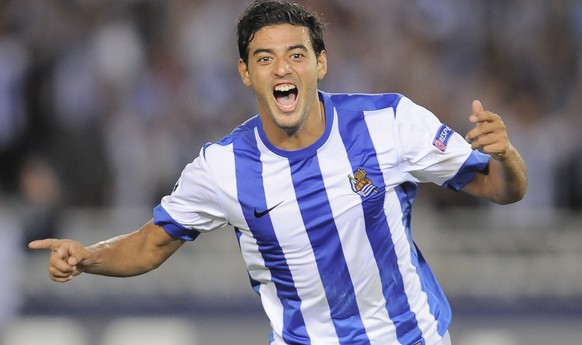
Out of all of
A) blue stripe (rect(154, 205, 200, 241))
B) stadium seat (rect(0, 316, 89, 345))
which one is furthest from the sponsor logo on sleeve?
stadium seat (rect(0, 316, 89, 345))

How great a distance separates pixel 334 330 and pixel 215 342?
3.32 m

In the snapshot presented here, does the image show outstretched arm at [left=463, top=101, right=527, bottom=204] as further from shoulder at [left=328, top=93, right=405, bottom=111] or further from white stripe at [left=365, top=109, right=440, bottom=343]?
shoulder at [left=328, top=93, right=405, bottom=111]

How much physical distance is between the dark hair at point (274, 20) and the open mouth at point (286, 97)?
0.58 ft

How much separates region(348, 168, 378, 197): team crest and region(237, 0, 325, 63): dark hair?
475 millimetres

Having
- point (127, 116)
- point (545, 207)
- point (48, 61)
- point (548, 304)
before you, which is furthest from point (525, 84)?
point (48, 61)

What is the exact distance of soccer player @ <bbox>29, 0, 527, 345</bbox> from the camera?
455 cm

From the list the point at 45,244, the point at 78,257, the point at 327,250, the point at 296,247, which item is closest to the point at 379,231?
the point at 327,250

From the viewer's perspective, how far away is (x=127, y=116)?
955 cm

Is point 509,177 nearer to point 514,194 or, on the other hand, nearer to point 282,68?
point 514,194

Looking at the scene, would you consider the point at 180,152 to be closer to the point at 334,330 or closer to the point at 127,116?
the point at 127,116

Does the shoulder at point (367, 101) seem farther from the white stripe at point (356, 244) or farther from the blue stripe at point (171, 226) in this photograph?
the blue stripe at point (171, 226)

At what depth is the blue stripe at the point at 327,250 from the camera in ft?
15.0

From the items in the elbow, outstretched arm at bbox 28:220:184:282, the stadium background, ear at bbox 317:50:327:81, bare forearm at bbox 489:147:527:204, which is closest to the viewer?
bare forearm at bbox 489:147:527:204

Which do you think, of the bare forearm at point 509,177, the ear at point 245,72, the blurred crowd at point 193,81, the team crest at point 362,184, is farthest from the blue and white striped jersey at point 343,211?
the blurred crowd at point 193,81
